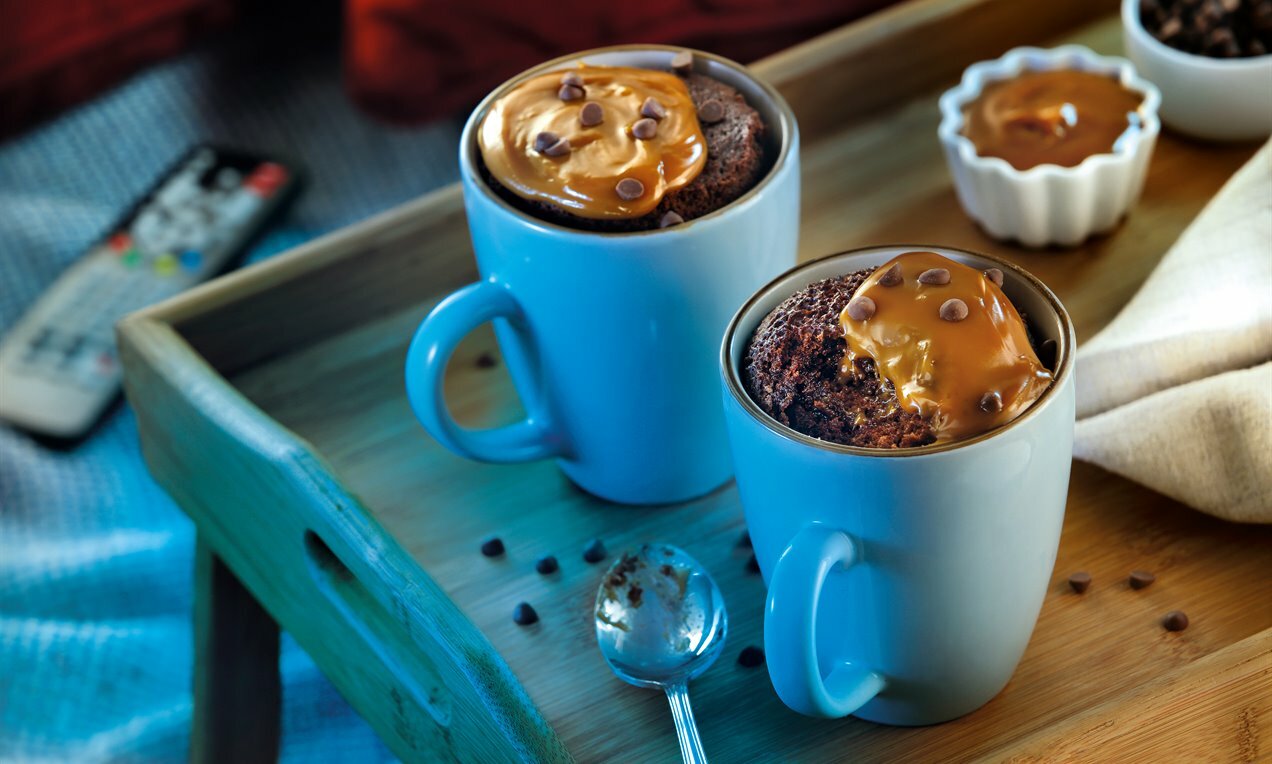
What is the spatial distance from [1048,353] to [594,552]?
310mm

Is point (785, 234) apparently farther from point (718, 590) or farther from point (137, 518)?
point (137, 518)

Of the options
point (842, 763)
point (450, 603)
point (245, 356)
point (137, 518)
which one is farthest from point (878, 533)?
point (137, 518)

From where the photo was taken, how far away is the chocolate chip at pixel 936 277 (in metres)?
0.64

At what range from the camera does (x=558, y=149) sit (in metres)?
0.74

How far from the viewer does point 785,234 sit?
777 mm

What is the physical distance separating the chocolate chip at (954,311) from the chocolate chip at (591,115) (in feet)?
0.78

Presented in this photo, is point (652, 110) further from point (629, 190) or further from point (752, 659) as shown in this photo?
point (752, 659)

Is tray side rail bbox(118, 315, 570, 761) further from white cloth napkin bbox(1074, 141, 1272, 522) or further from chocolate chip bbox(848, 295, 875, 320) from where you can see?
white cloth napkin bbox(1074, 141, 1272, 522)

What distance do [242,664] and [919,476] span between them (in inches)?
27.5

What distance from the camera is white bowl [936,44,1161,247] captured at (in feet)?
3.15

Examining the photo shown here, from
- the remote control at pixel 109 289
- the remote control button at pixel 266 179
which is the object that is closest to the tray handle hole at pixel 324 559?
the remote control at pixel 109 289

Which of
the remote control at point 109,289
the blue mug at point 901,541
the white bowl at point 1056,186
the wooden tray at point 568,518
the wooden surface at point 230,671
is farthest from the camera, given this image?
the remote control at point 109,289

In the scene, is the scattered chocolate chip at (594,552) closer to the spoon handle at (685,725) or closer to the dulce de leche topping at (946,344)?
the spoon handle at (685,725)

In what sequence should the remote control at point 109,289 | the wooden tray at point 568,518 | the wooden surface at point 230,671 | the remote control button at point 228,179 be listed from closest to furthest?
the wooden tray at point 568,518, the wooden surface at point 230,671, the remote control at point 109,289, the remote control button at point 228,179
